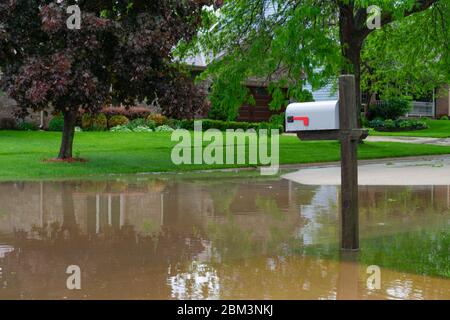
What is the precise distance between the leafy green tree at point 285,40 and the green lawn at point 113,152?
2.66m

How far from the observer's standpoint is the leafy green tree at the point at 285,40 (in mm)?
18906

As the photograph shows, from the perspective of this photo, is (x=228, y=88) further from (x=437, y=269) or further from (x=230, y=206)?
(x=437, y=269)

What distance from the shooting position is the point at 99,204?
11727mm

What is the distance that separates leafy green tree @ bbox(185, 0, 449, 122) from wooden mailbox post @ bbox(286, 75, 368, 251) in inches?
360

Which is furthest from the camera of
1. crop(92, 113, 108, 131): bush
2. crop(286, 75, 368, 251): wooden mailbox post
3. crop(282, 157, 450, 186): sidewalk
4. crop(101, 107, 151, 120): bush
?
crop(101, 107, 151, 120): bush

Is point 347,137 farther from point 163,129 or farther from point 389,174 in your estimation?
point 163,129

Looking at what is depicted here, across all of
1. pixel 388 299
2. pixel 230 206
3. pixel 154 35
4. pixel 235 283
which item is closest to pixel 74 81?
pixel 154 35

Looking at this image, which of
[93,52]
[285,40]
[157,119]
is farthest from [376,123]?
[93,52]

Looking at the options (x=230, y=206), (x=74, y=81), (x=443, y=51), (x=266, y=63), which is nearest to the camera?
(x=230, y=206)

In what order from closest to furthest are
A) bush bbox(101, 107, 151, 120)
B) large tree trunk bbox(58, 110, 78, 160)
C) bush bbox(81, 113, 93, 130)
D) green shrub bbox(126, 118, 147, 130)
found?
1. large tree trunk bbox(58, 110, 78, 160)
2. bush bbox(81, 113, 93, 130)
3. green shrub bbox(126, 118, 147, 130)
4. bush bbox(101, 107, 151, 120)

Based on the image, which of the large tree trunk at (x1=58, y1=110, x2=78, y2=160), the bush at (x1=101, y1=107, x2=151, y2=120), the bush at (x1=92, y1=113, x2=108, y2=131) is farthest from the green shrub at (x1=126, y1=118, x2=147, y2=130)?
the large tree trunk at (x1=58, y1=110, x2=78, y2=160)

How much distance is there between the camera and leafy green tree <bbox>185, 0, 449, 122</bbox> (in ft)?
62.0

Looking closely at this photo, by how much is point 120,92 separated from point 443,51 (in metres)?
12.0

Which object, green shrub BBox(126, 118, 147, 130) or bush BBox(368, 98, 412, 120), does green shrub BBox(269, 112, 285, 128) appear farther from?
bush BBox(368, 98, 412, 120)
